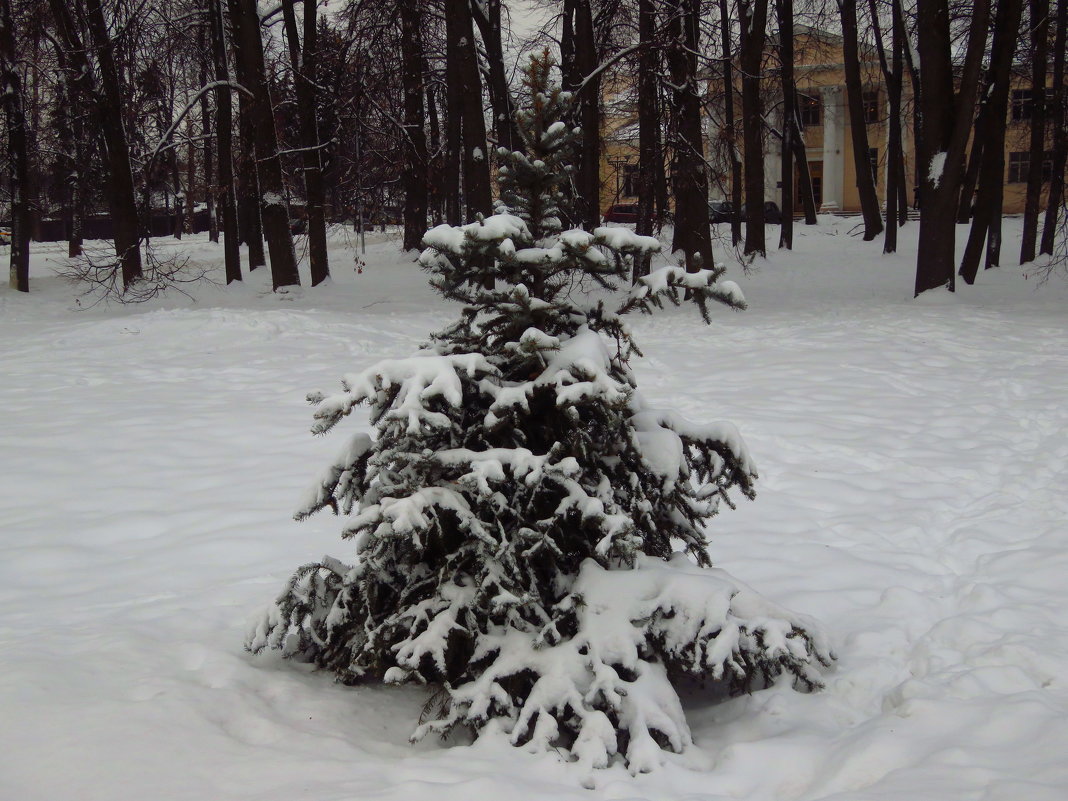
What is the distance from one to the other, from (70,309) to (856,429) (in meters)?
14.2

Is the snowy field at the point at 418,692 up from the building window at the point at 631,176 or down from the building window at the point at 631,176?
down

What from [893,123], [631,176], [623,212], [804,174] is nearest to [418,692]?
[631,176]

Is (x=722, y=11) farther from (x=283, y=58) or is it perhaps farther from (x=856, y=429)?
(x=856, y=429)

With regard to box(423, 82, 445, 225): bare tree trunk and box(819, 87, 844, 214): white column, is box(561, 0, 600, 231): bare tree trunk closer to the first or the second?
box(423, 82, 445, 225): bare tree trunk

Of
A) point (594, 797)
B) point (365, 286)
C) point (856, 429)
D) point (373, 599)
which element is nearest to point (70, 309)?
point (365, 286)

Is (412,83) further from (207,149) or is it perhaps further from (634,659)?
(634,659)

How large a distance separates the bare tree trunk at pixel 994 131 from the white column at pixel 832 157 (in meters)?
27.5

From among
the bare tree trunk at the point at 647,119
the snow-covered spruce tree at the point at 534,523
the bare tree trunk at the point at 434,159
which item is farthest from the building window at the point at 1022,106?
the snow-covered spruce tree at the point at 534,523

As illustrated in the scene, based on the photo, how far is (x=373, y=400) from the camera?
3.21m

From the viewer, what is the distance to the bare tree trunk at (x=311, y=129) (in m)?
17.8

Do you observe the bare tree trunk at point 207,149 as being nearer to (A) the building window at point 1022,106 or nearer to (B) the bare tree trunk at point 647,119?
(B) the bare tree trunk at point 647,119

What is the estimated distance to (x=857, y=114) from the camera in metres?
23.6

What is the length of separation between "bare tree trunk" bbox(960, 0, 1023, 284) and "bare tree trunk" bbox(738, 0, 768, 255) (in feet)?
12.9

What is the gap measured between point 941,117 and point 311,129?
1155 centimetres
